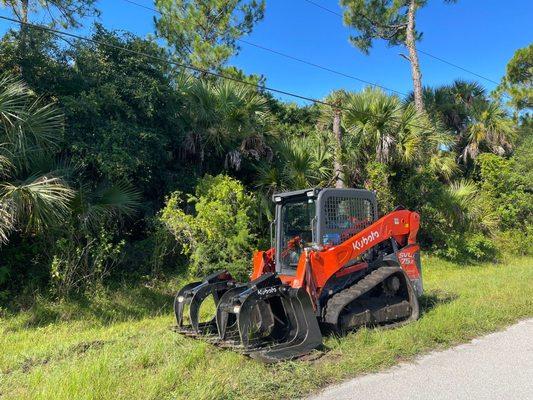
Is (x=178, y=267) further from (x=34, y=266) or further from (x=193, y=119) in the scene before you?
(x=193, y=119)

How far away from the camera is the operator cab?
6641 mm

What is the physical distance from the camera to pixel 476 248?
1499 centimetres

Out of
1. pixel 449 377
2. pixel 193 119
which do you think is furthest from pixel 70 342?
pixel 193 119

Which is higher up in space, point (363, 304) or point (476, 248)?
point (476, 248)

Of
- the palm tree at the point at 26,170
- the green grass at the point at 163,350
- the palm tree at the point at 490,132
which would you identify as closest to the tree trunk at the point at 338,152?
the green grass at the point at 163,350

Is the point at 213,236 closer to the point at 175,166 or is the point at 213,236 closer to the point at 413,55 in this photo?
the point at 175,166

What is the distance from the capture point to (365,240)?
6.90 m

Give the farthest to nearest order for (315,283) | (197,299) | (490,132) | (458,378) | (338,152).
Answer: (490,132)
(338,152)
(197,299)
(315,283)
(458,378)

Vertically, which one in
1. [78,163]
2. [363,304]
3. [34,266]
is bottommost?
[363,304]

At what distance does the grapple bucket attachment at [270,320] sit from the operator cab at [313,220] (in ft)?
3.53

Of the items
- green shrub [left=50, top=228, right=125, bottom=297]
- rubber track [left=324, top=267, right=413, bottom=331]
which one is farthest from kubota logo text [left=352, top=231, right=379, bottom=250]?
green shrub [left=50, top=228, right=125, bottom=297]

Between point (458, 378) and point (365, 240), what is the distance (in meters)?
2.44

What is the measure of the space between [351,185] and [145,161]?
6488 millimetres

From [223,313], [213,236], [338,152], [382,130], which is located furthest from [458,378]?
[382,130]
